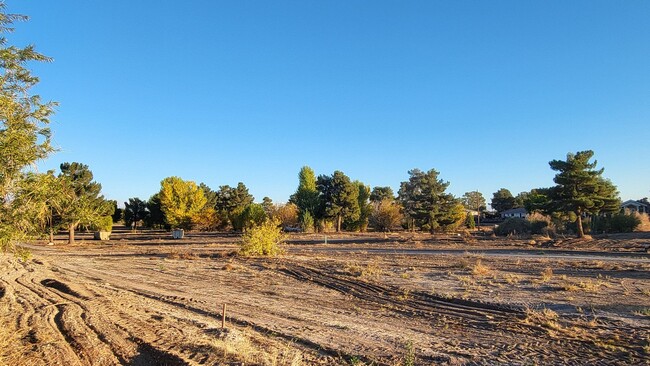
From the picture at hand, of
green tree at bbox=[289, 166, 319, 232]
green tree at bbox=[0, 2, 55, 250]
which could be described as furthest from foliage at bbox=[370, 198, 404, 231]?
green tree at bbox=[0, 2, 55, 250]

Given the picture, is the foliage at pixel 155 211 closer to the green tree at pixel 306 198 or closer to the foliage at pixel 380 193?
the green tree at pixel 306 198

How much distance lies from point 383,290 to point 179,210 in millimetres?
56853

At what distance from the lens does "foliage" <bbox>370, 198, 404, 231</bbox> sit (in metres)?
65.6

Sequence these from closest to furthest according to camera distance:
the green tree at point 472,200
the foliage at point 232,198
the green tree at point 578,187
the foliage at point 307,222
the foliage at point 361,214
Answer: the green tree at point 578,187, the foliage at point 307,222, the foliage at point 361,214, the foliage at point 232,198, the green tree at point 472,200

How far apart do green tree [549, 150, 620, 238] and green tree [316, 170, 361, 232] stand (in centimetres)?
2918

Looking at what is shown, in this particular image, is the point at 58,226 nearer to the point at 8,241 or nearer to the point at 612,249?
the point at 8,241

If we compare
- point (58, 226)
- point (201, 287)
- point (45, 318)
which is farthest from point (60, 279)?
point (58, 226)

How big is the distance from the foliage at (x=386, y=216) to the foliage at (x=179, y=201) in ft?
90.1

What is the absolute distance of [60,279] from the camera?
17.2 m

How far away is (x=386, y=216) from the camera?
217ft

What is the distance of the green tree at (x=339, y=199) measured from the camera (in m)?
60.1

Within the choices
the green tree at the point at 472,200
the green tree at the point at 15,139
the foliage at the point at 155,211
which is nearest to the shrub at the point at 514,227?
the green tree at the point at 15,139

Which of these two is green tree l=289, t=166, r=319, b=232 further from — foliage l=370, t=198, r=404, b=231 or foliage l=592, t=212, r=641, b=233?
foliage l=592, t=212, r=641, b=233

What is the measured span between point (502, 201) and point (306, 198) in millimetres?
64815
